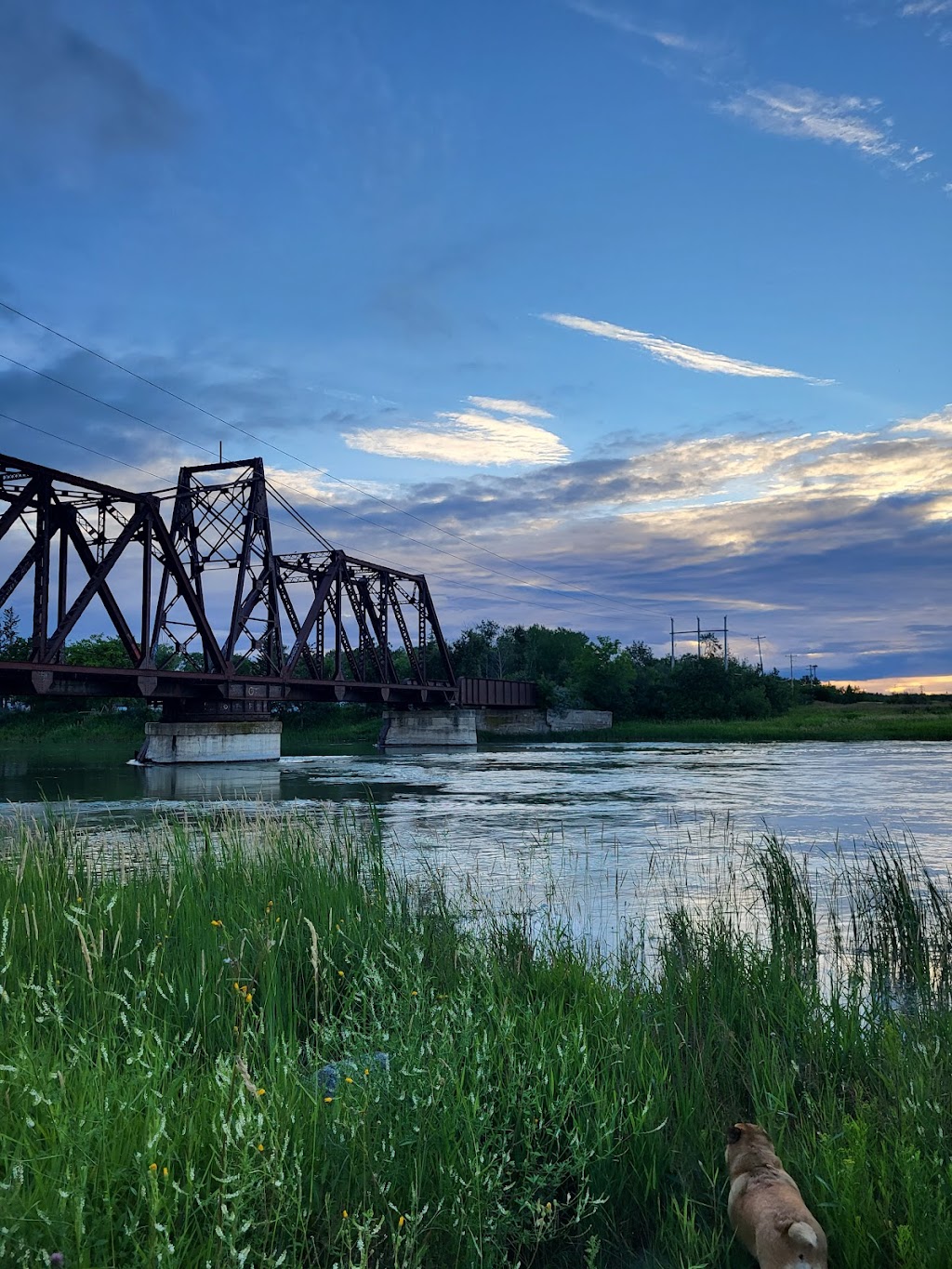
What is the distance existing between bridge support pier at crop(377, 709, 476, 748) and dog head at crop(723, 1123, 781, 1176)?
85134 millimetres

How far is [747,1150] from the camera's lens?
158 inches

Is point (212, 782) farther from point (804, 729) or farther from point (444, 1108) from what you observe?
point (804, 729)

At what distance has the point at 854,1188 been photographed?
3.62 metres

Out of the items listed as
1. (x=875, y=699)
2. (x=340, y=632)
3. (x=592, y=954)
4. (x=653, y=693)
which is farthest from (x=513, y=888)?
(x=875, y=699)

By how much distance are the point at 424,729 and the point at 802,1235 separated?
86.9m

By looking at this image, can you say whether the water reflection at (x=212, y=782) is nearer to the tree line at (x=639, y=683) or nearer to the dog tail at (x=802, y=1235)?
the dog tail at (x=802, y=1235)

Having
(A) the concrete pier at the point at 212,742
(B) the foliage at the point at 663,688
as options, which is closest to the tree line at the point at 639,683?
(B) the foliage at the point at 663,688

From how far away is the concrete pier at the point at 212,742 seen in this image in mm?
58344

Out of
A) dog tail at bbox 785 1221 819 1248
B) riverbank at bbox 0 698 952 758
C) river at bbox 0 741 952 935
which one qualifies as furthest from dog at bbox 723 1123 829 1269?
riverbank at bbox 0 698 952 758

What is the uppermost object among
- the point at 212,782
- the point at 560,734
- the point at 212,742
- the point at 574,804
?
the point at 212,742

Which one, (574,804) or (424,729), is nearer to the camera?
(574,804)

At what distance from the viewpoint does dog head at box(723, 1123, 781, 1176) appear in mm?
3922

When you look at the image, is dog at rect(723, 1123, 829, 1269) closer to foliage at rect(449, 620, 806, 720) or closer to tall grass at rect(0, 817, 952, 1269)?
tall grass at rect(0, 817, 952, 1269)

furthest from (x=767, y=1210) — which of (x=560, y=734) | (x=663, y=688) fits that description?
(x=663, y=688)
